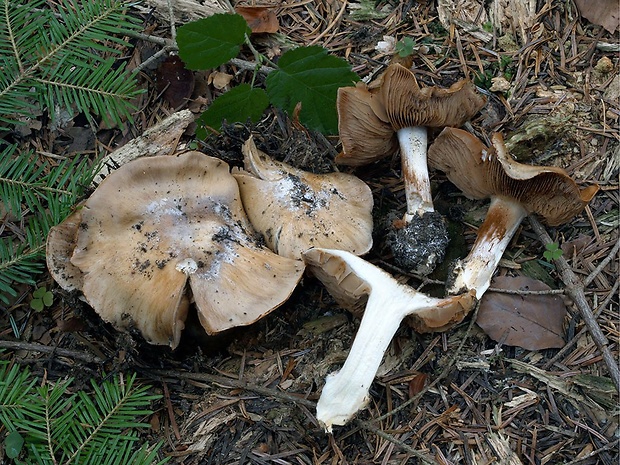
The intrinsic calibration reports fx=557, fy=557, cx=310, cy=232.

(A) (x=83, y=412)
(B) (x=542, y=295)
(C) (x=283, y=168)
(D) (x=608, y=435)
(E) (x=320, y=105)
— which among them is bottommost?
(A) (x=83, y=412)

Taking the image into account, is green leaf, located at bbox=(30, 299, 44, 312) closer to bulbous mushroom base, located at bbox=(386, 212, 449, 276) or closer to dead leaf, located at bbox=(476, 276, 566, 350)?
bulbous mushroom base, located at bbox=(386, 212, 449, 276)

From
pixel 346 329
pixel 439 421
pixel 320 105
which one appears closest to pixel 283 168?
pixel 320 105

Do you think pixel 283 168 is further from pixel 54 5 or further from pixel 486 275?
pixel 54 5

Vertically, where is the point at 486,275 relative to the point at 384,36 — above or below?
below

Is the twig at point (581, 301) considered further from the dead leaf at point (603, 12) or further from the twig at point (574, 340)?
the dead leaf at point (603, 12)

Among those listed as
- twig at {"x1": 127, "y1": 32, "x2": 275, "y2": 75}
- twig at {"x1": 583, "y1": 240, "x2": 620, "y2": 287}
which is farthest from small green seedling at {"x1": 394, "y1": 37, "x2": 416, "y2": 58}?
twig at {"x1": 583, "y1": 240, "x2": 620, "y2": 287}

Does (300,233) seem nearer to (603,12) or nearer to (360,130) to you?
(360,130)

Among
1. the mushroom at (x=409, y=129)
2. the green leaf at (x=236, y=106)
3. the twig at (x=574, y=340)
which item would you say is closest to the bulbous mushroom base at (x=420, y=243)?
the mushroom at (x=409, y=129)

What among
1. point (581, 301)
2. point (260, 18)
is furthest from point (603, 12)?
point (260, 18)
